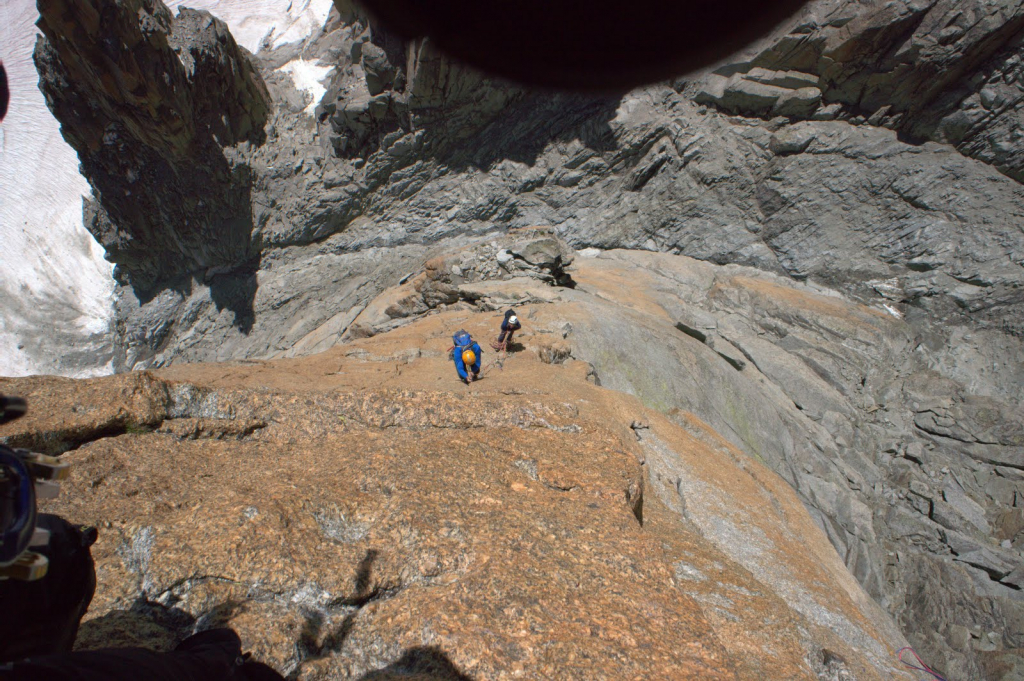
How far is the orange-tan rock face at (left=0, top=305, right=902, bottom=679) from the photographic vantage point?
3262 millimetres

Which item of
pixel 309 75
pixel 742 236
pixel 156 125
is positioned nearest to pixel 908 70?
pixel 742 236

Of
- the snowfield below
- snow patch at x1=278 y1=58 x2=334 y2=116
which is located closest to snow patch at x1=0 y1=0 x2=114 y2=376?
the snowfield below

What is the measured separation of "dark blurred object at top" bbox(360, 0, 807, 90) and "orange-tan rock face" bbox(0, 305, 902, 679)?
20299mm

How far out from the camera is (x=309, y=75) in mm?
29281

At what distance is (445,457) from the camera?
5.18m

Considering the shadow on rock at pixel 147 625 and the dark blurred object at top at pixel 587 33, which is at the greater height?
the dark blurred object at top at pixel 587 33

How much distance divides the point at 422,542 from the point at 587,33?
2411 centimetres

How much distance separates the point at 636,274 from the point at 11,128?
138 ft

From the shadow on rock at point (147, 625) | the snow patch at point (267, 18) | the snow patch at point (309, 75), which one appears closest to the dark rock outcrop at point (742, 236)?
the snow patch at point (309, 75)

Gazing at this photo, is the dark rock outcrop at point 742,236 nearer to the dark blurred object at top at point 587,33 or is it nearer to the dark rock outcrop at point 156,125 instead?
the dark rock outcrop at point 156,125

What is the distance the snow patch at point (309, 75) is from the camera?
92.4 feet

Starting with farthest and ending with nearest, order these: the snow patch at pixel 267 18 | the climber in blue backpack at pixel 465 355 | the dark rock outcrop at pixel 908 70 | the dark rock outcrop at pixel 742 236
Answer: the snow patch at pixel 267 18 < the dark rock outcrop at pixel 908 70 < the dark rock outcrop at pixel 742 236 < the climber in blue backpack at pixel 465 355

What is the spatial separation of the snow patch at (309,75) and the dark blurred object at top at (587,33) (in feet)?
25.7

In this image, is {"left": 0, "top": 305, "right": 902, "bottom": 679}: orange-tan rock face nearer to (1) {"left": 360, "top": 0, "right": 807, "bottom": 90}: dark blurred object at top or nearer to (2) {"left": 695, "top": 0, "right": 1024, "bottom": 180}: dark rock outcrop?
(1) {"left": 360, "top": 0, "right": 807, "bottom": 90}: dark blurred object at top
